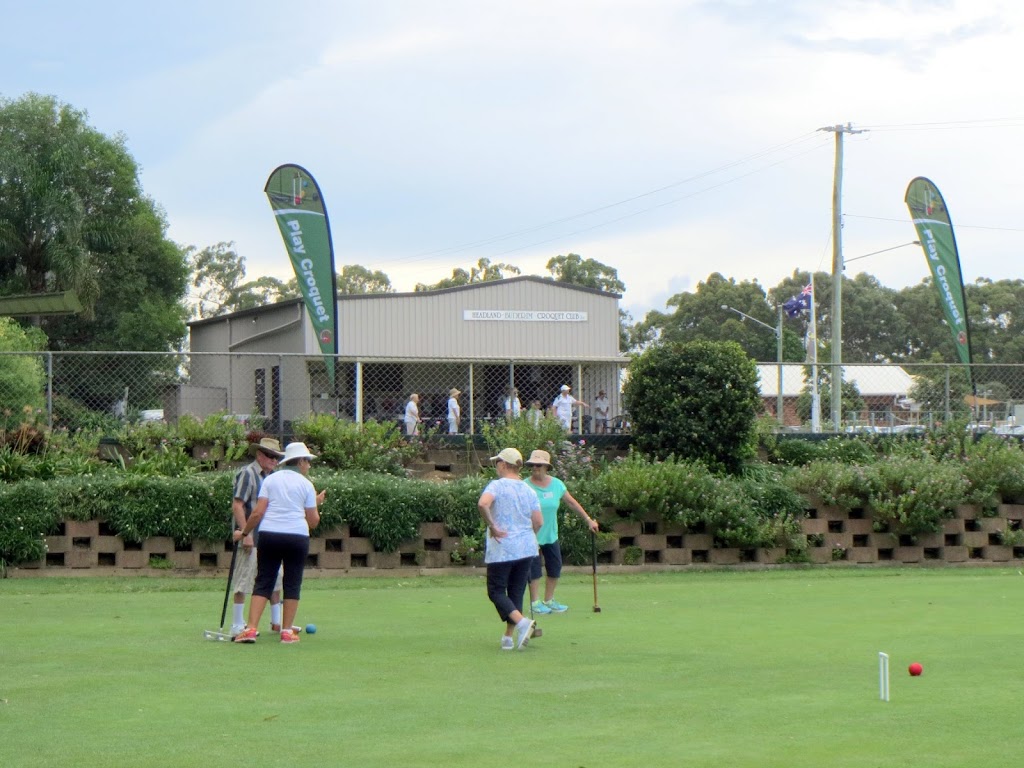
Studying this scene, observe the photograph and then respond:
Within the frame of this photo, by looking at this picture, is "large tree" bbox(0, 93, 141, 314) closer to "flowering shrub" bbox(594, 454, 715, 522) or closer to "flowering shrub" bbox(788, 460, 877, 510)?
"flowering shrub" bbox(594, 454, 715, 522)

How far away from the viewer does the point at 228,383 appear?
22.3 m

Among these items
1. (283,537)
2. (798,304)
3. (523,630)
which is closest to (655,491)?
(523,630)

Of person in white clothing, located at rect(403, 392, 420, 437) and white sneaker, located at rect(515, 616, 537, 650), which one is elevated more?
person in white clothing, located at rect(403, 392, 420, 437)

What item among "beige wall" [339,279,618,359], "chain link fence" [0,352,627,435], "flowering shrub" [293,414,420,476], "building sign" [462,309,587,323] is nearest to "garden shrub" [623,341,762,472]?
"chain link fence" [0,352,627,435]

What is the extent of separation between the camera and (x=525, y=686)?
872 cm

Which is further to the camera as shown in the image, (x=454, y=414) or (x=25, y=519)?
(x=454, y=414)

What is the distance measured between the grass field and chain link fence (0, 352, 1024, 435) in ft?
21.6

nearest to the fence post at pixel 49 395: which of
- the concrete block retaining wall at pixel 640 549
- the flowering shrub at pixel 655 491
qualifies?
the concrete block retaining wall at pixel 640 549

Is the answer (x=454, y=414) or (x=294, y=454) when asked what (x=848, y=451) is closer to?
(x=454, y=414)

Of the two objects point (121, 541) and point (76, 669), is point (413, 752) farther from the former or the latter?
point (121, 541)

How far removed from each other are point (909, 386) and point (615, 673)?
17.5 m

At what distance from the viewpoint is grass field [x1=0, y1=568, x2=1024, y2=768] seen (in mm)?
6656

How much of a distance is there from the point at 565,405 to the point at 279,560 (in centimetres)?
1227

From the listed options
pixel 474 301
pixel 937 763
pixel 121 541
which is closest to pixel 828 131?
pixel 474 301
